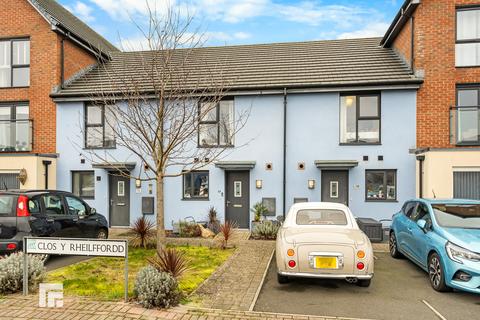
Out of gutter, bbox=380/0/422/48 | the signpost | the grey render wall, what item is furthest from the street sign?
gutter, bbox=380/0/422/48

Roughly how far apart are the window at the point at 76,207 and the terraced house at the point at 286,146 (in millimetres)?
2228

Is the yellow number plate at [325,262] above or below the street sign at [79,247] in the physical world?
below

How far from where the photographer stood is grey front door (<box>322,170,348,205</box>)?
36.4 feet

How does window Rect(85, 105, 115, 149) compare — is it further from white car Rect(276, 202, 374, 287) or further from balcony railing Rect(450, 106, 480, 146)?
balcony railing Rect(450, 106, 480, 146)

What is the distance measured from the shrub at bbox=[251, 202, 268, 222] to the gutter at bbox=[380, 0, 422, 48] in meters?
8.17

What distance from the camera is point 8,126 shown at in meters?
12.5

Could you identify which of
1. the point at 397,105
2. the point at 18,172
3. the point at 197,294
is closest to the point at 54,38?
the point at 18,172

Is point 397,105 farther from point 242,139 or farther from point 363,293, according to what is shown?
point 363,293

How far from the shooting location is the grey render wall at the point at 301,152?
10750mm

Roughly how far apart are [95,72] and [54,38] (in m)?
2.02

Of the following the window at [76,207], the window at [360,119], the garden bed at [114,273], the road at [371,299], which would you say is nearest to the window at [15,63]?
the window at [76,207]

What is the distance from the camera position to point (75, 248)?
488 cm

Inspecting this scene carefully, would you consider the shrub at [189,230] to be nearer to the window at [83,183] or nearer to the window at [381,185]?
the window at [83,183]

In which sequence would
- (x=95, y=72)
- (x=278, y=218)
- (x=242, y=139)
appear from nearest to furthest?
(x=278, y=218) < (x=242, y=139) < (x=95, y=72)
